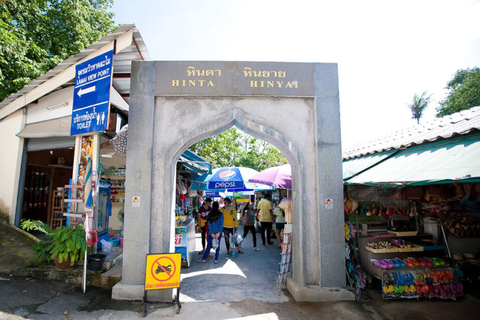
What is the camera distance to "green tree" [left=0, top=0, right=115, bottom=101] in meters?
9.10

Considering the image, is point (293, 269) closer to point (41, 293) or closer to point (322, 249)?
point (322, 249)

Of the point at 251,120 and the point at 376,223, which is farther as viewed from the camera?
the point at 376,223

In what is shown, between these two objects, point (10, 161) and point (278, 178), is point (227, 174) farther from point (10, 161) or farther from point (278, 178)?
point (10, 161)

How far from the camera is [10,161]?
7.89 m

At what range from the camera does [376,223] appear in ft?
20.4

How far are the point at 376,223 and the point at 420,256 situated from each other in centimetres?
112

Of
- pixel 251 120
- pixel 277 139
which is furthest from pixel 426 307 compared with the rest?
pixel 251 120

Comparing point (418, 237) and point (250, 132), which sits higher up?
point (250, 132)

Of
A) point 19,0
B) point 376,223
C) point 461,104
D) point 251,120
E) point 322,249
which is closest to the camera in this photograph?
point 322,249

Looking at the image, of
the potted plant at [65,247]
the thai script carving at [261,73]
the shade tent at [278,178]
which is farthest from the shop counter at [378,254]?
the potted plant at [65,247]

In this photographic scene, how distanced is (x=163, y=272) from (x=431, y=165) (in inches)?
198

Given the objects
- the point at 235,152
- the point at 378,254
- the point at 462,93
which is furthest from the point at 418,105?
the point at 378,254

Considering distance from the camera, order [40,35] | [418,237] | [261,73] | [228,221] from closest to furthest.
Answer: [261,73] → [418,237] → [228,221] → [40,35]

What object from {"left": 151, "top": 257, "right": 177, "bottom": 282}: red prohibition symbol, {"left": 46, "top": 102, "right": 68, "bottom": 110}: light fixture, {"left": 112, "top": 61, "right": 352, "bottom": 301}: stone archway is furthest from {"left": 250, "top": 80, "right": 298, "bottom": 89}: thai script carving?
{"left": 46, "top": 102, "right": 68, "bottom": 110}: light fixture
